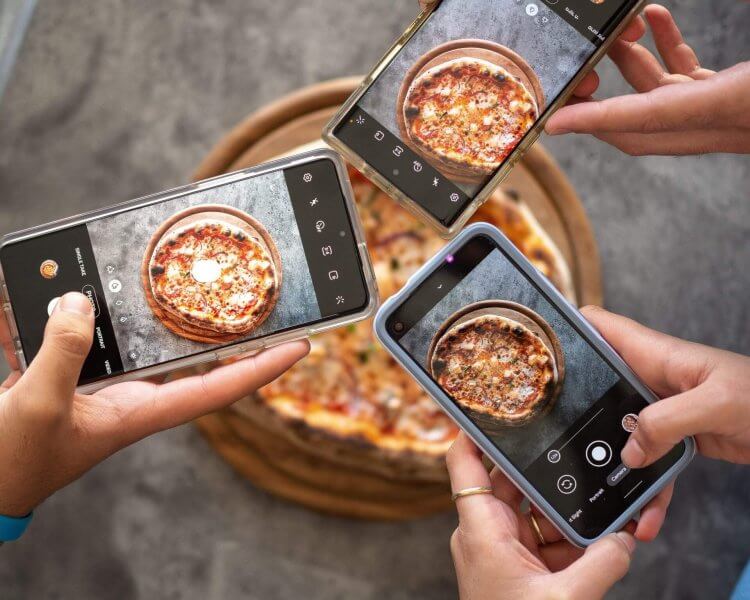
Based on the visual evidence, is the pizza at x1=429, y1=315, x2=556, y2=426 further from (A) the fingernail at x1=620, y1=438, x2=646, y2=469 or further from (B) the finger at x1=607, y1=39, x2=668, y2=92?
(B) the finger at x1=607, y1=39, x2=668, y2=92

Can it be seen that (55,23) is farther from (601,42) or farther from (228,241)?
(601,42)

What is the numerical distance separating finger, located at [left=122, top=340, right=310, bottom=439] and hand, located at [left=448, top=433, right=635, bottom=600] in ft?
0.98

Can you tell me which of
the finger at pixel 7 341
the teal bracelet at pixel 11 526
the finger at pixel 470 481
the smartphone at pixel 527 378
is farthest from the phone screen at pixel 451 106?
the teal bracelet at pixel 11 526

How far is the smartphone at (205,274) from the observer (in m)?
1.00

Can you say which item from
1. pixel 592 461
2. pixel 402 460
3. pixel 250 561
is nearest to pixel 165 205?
pixel 402 460

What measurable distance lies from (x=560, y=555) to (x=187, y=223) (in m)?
0.74

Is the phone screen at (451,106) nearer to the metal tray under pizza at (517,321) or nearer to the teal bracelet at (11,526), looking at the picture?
the metal tray under pizza at (517,321)

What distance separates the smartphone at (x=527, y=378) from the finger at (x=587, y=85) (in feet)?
0.92

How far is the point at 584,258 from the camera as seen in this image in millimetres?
1356

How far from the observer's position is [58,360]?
0.85 m

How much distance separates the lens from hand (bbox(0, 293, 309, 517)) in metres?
0.86

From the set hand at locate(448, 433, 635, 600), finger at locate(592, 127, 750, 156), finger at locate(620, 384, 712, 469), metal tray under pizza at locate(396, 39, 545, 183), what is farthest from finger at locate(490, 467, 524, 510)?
finger at locate(592, 127, 750, 156)

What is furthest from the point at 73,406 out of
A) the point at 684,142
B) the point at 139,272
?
the point at 684,142

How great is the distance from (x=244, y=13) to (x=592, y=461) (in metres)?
1.18
